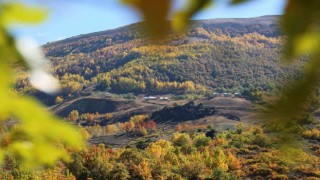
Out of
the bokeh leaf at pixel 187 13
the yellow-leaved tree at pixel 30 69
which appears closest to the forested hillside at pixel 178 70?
the yellow-leaved tree at pixel 30 69

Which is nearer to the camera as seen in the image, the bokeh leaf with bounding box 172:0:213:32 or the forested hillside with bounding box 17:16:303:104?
the bokeh leaf with bounding box 172:0:213:32

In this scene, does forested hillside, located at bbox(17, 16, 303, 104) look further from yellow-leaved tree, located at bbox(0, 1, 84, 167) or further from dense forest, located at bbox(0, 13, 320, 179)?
yellow-leaved tree, located at bbox(0, 1, 84, 167)

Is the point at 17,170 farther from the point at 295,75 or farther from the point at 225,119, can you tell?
the point at 225,119

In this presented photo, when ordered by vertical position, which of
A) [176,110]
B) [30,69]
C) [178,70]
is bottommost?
[176,110]

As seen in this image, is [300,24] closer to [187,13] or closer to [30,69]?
[187,13]

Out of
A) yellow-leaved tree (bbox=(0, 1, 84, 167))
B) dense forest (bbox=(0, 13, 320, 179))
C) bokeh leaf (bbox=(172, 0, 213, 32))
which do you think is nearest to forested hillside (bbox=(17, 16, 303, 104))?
dense forest (bbox=(0, 13, 320, 179))

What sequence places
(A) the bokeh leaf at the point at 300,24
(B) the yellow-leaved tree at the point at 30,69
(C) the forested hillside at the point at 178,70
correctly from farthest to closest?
1. (C) the forested hillside at the point at 178,70
2. (B) the yellow-leaved tree at the point at 30,69
3. (A) the bokeh leaf at the point at 300,24

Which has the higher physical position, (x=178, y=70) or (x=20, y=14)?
(x=20, y=14)

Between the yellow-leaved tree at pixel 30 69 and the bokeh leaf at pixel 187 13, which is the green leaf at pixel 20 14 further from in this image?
the bokeh leaf at pixel 187 13

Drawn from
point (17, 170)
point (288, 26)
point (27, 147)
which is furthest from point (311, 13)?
point (17, 170)

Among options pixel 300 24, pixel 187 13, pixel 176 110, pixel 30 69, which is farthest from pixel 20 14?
pixel 176 110

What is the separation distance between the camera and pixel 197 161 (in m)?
21.9

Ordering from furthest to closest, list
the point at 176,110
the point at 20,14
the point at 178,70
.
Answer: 1. the point at 178,70
2. the point at 176,110
3. the point at 20,14

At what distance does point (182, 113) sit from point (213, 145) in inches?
950
